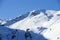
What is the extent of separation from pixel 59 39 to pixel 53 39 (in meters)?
10.3

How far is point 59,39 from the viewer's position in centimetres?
18850

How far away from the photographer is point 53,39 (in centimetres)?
19762

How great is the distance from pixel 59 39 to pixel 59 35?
39.0ft

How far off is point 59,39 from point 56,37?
911cm

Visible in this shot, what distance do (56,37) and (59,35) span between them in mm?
4653

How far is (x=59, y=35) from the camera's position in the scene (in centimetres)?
19988

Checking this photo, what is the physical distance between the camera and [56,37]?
7771 inches

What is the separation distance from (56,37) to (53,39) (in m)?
3.70

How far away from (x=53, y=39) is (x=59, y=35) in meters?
7.93
